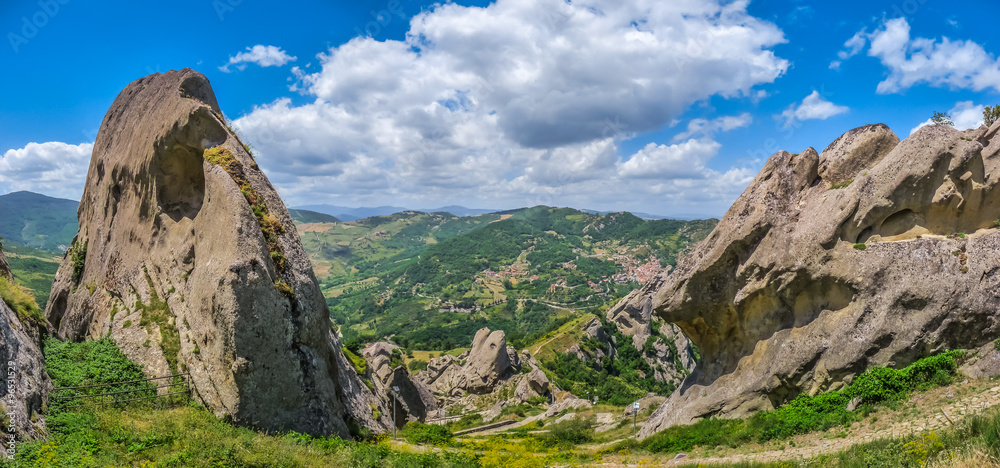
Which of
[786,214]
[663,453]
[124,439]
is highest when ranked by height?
[786,214]

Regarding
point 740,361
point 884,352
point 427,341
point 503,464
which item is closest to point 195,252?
point 503,464

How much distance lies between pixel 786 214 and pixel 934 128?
679 cm

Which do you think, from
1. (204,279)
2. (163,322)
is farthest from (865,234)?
(163,322)

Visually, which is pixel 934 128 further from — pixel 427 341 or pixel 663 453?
pixel 427 341

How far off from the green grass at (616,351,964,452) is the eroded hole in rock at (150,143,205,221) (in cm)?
2438

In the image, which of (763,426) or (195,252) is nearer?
(195,252)

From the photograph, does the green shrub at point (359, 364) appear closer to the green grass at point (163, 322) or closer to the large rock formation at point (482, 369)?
the green grass at point (163, 322)

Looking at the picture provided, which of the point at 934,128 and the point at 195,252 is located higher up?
the point at 934,128

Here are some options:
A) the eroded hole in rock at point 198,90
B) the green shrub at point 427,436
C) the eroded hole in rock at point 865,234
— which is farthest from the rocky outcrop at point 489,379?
the eroded hole in rock at point 198,90

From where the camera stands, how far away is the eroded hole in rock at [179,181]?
68.2 ft

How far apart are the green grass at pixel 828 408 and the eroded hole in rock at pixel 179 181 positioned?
24.4 meters

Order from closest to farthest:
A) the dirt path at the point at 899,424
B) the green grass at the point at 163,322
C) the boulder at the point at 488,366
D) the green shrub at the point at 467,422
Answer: the dirt path at the point at 899,424
the green grass at the point at 163,322
the green shrub at the point at 467,422
the boulder at the point at 488,366

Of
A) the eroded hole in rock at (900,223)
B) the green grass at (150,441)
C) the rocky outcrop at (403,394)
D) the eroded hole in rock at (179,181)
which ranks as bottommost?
the rocky outcrop at (403,394)

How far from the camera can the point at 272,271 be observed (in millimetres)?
16859
